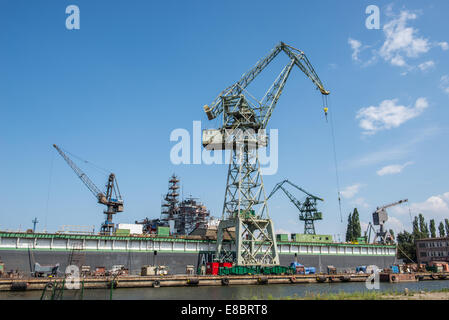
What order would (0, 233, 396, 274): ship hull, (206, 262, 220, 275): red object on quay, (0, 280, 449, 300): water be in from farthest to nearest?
(206, 262, 220, 275): red object on quay < (0, 233, 396, 274): ship hull < (0, 280, 449, 300): water

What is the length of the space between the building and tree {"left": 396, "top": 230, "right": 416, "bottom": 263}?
5.16m

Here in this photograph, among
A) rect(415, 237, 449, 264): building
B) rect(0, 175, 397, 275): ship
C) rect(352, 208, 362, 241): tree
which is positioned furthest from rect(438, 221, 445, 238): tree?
rect(0, 175, 397, 275): ship

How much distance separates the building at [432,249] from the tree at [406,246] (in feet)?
16.9

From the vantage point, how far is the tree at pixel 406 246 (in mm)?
122450

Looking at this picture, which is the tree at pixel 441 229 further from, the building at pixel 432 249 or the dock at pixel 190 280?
→ the dock at pixel 190 280

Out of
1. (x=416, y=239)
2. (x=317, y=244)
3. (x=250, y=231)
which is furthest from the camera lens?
(x=416, y=239)

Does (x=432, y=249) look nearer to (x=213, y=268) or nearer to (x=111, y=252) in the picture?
(x=213, y=268)

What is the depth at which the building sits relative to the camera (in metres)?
107

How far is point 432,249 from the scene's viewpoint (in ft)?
362

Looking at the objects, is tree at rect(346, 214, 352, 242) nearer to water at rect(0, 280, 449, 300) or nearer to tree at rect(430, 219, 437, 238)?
tree at rect(430, 219, 437, 238)
